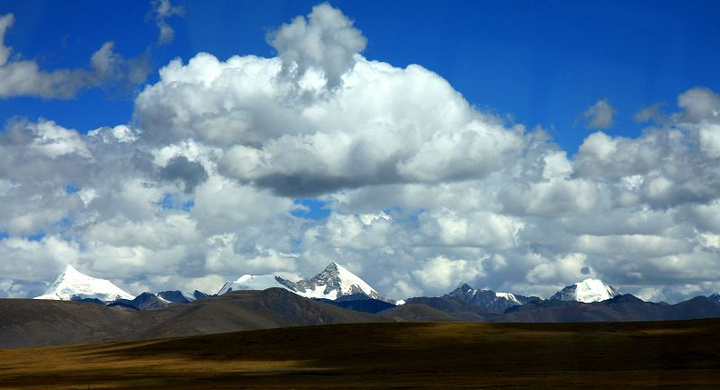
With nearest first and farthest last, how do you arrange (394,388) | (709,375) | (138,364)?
(394,388) → (709,375) → (138,364)

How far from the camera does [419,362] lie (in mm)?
149000

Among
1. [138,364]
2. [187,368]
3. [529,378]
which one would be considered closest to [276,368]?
[187,368]

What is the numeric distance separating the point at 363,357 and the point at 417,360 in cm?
1195

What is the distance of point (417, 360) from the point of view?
15338cm

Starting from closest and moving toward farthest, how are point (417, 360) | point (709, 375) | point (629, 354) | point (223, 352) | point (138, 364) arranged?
point (709, 375) → point (629, 354) → point (417, 360) → point (138, 364) → point (223, 352)

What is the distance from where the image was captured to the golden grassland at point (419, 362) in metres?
102

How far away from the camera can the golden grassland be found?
334 ft

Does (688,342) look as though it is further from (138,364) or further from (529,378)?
(138,364)

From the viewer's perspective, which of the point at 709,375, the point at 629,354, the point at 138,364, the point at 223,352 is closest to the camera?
the point at 709,375

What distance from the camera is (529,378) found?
102 meters

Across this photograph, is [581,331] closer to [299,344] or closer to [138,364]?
[299,344]

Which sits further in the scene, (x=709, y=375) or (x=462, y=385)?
(x=709, y=375)

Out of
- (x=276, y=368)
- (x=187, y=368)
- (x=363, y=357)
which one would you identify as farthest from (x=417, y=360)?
(x=187, y=368)

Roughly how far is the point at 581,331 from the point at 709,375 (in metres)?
85.4
